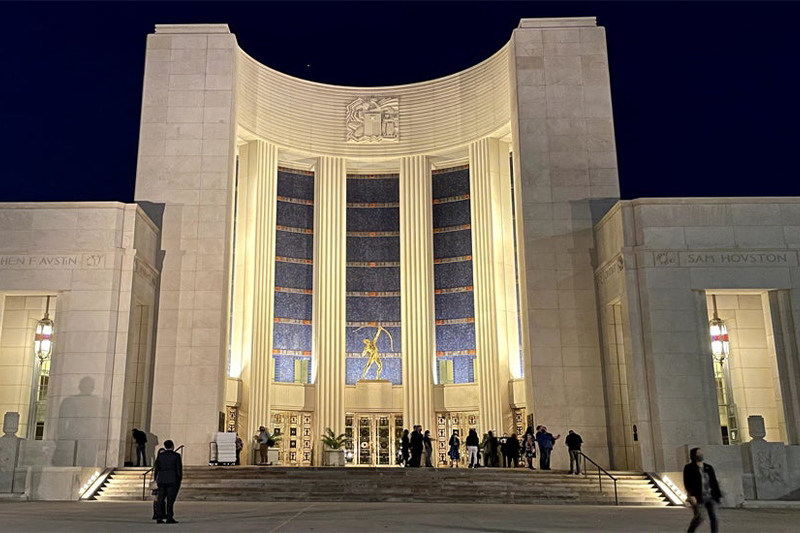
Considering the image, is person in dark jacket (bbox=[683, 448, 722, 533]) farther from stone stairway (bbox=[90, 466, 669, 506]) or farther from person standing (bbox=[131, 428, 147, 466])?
person standing (bbox=[131, 428, 147, 466])

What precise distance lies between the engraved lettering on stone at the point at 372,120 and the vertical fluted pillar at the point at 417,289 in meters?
1.35

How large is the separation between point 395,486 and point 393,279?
1449 cm

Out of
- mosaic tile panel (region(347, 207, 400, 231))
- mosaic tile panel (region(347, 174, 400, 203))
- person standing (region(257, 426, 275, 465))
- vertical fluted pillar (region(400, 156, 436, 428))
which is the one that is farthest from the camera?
mosaic tile panel (region(347, 174, 400, 203))

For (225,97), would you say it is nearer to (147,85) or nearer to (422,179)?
(147,85)

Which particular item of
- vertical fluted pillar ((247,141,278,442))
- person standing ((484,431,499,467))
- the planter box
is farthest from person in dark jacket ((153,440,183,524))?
vertical fluted pillar ((247,141,278,442))

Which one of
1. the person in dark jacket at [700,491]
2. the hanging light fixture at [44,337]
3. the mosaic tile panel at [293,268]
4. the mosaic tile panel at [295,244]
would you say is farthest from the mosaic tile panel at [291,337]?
the person in dark jacket at [700,491]

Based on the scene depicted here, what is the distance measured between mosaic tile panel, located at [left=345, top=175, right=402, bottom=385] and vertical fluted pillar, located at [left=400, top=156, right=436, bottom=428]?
2.63 ft

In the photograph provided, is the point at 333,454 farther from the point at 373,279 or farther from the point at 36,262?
the point at 36,262

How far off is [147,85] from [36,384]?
1080 centimetres

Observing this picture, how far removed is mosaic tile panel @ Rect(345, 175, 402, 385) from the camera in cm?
3175

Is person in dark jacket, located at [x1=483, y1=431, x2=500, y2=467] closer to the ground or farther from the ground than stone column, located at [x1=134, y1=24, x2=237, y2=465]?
closer to the ground

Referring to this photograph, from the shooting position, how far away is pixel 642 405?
21.3m

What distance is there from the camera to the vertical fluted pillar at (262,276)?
94.2 ft

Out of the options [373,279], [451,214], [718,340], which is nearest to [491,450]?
[718,340]
